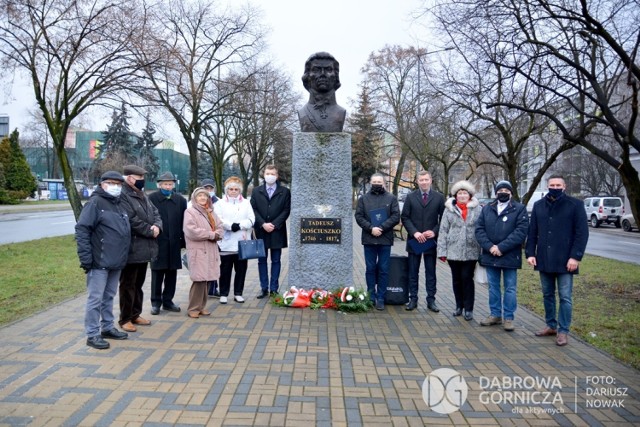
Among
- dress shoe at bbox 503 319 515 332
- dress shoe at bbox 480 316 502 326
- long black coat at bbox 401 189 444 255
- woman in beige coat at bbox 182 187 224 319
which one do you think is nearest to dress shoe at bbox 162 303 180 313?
woman in beige coat at bbox 182 187 224 319

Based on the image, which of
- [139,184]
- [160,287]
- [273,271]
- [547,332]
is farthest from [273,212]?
[547,332]

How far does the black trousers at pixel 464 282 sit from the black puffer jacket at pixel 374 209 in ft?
3.11

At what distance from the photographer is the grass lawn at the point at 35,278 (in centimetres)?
692

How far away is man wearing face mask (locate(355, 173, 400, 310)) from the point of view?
6.74 metres

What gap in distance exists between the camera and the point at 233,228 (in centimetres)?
712

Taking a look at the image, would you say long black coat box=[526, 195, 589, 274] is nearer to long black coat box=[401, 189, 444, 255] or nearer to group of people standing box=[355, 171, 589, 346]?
group of people standing box=[355, 171, 589, 346]

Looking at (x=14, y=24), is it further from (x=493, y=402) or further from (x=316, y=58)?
(x=493, y=402)

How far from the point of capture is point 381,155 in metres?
45.1

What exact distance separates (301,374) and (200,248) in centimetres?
270

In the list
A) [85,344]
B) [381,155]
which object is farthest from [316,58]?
[381,155]

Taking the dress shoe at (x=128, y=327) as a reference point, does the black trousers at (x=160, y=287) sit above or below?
above

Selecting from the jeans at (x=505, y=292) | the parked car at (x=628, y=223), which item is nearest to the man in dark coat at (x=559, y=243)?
the jeans at (x=505, y=292)

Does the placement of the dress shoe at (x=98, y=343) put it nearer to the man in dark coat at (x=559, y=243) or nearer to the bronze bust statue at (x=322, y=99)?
the bronze bust statue at (x=322, y=99)

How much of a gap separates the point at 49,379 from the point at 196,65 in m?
16.8
